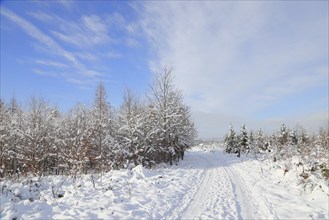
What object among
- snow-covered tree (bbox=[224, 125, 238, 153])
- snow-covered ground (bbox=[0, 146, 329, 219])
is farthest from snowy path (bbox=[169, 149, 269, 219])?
snow-covered tree (bbox=[224, 125, 238, 153])

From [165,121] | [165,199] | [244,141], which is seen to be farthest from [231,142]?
[165,199]

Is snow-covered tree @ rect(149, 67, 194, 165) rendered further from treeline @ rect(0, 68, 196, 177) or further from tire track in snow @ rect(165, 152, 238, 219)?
tire track in snow @ rect(165, 152, 238, 219)

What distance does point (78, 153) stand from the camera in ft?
64.1

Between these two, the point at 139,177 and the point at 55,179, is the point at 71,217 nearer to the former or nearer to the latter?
the point at 139,177

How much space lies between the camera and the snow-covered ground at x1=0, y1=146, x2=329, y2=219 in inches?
430

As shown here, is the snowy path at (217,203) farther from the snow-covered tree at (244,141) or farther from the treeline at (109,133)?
the snow-covered tree at (244,141)

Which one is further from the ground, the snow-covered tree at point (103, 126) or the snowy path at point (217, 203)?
the snow-covered tree at point (103, 126)

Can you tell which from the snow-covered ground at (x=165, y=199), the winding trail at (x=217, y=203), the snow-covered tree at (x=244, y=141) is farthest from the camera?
the snow-covered tree at (x=244, y=141)

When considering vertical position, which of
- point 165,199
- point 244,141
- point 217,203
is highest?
point 244,141

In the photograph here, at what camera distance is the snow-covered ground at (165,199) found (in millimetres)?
10930

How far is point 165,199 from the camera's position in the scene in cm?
1358

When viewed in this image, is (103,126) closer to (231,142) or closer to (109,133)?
(109,133)

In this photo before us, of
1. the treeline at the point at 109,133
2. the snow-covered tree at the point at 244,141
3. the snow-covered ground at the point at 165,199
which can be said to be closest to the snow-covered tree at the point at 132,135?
the treeline at the point at 109,133

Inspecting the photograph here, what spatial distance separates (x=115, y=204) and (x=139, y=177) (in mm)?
6454
